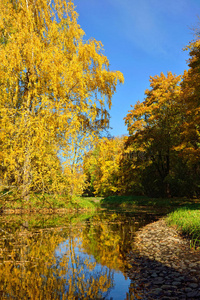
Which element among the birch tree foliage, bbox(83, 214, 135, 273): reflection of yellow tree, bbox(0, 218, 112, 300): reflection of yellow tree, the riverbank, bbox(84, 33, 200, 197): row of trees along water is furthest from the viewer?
bbox(84, 33, 200, 197): row of trees along water

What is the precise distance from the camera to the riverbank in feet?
12.9

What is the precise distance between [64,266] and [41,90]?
30.4 feet

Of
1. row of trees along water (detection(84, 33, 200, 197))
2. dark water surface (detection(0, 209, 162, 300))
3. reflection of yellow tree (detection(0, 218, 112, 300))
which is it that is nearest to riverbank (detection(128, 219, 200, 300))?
dark water surface (detection(0, 209, 162, 300))

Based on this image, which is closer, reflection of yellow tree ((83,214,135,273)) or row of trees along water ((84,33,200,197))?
reflection of yellow tree ((83,214,135,273))

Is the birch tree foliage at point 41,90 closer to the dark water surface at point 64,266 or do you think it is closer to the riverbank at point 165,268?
the dark water surface at point 64,266

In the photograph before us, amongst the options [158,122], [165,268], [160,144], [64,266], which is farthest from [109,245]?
[158,122]

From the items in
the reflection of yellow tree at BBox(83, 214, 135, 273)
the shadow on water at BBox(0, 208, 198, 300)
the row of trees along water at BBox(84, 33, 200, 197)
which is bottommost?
the reflection of yellow tree at BBox(83, 214, 135, 273)

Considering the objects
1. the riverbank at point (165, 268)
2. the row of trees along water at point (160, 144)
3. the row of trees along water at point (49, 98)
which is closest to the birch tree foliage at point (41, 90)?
the row of trees along water at point (49, 98)

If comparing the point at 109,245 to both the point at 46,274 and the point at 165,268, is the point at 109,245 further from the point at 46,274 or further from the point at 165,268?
the point at 46,274

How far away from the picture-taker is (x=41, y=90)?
12.2m

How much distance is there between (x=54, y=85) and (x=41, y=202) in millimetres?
8982

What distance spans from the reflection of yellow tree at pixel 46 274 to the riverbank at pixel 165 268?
80cm

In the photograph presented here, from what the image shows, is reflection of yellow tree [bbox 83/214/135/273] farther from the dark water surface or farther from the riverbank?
the riverbank

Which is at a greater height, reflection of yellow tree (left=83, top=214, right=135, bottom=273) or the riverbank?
the riverbank
